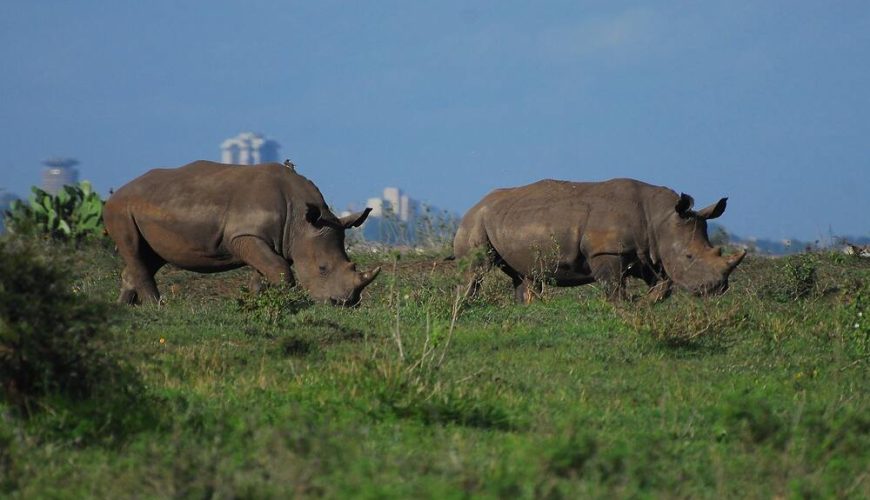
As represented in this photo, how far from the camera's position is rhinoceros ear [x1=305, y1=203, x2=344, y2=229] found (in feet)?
52.9

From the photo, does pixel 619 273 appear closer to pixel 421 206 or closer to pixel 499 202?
pixel 499 202

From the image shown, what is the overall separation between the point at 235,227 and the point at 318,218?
0.98 meters

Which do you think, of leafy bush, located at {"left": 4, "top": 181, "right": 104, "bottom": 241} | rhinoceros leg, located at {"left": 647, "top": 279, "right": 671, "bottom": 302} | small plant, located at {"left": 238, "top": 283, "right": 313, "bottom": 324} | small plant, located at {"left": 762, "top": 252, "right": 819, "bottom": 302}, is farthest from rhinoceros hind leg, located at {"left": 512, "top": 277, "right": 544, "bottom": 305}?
leafy bush, located at {"left": 4, "top": 181, "right": 104, "bottom": 241}

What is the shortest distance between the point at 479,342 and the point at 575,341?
2.79ft

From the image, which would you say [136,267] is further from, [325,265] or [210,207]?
[325,265]

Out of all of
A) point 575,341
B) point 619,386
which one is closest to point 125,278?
point 575,341

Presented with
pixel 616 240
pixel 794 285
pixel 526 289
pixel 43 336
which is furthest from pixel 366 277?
pixel 43 336

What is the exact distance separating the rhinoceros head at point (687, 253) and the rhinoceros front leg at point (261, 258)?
176 inches

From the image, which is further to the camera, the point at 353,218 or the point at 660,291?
the point at 353,218

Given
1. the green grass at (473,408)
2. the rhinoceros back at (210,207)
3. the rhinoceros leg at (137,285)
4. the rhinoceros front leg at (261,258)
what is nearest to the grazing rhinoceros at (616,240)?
the green grass at (473,408)

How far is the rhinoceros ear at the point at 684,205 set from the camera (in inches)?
638

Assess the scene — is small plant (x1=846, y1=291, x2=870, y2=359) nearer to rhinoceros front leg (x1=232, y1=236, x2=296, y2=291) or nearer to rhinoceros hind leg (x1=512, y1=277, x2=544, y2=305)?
rhinoceros hind leg (x1=512, y1=277, x2=544, y2=305)

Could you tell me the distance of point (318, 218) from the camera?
642 inches

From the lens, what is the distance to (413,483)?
5.81m
